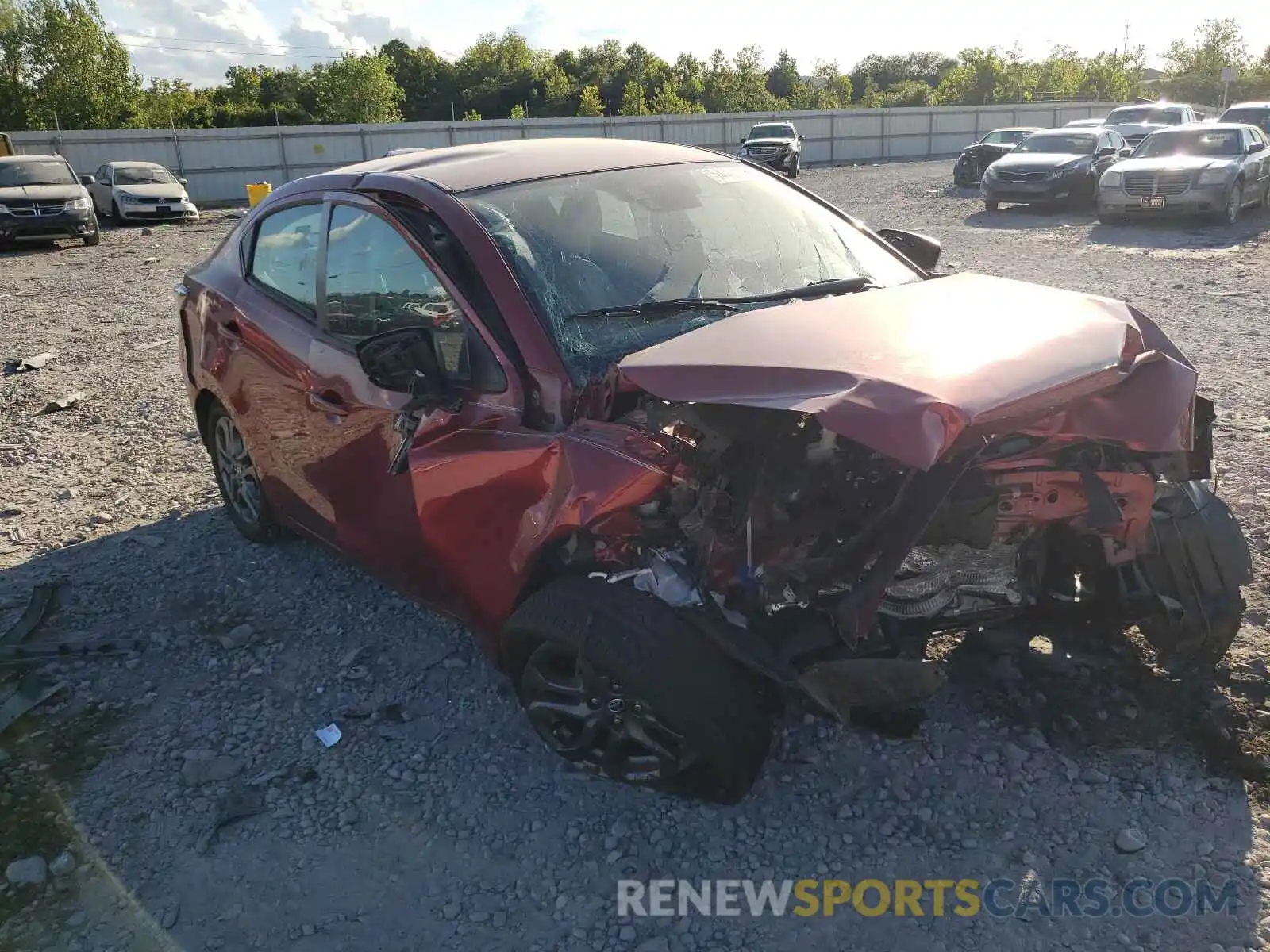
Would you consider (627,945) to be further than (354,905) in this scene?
No

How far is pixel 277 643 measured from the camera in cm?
409

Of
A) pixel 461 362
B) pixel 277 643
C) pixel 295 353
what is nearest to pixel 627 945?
pixel 461 362

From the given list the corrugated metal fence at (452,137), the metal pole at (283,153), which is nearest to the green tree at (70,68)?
the corrugated metal fence at (452,137)

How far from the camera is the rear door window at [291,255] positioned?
13.1 feet

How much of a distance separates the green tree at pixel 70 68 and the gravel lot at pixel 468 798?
46.8 meters

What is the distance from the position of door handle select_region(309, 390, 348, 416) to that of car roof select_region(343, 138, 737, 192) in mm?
853

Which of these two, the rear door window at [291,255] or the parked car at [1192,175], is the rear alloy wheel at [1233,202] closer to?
the parked car at [1192,175]

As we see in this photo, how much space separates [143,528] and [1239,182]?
16007mm

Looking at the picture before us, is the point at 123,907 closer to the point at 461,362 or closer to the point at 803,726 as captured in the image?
the point at 461,362

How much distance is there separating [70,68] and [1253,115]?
145 ft

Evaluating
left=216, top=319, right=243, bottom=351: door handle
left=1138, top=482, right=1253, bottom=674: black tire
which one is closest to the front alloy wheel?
left=1138, top=482, right=1253, bottom=674: black tire

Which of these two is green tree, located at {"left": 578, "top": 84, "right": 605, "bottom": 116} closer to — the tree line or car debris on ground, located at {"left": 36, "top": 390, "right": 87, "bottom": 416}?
the tree line

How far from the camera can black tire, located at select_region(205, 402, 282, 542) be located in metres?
4.71

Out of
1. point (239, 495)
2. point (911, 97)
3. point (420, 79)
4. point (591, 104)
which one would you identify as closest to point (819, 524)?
point (239, 495)
